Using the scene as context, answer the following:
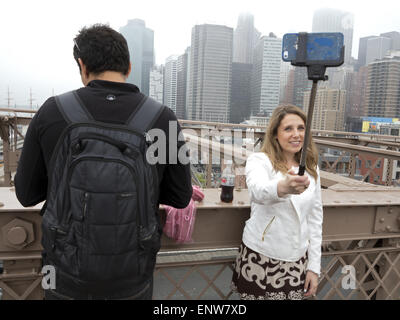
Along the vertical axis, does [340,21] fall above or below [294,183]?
above

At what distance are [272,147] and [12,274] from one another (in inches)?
65.6

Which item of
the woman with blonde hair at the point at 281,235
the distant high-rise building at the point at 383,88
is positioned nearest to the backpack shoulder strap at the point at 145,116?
the woman with blonde hair at the point at 281,235

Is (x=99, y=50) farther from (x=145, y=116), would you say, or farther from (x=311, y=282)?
(x=311, y=282)

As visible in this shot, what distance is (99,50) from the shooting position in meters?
1.26

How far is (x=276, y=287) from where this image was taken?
174cm

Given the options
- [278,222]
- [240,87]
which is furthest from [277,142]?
[240,87]

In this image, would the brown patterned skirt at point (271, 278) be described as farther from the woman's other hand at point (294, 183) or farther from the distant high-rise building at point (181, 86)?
the distant high-rise building at point (181, 86)

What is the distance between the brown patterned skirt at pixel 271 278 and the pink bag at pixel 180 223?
1.23 feet

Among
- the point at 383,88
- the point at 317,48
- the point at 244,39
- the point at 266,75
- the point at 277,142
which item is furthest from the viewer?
the point at 383,88

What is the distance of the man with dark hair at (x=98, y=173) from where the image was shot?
1.15m

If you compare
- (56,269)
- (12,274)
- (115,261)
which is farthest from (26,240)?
(115,261)

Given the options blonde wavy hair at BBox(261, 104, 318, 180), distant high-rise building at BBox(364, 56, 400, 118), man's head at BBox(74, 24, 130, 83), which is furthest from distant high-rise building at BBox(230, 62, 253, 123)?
man's head at BBox(74, 24, 130, 83)

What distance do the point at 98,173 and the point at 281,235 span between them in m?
1.09

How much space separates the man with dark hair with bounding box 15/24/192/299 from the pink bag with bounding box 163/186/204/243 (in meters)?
0.46
